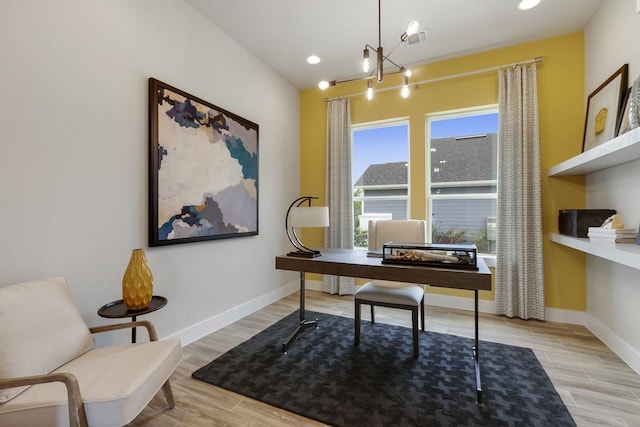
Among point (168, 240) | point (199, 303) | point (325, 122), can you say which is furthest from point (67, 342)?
point (325, 122)

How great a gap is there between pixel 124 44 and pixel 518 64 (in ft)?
12.4

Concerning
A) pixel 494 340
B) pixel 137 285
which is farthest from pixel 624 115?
pixel 137 285

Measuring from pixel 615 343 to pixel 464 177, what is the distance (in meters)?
2.06

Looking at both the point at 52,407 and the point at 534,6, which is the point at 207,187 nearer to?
the point at 52,407

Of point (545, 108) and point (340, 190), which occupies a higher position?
point (545, 108)

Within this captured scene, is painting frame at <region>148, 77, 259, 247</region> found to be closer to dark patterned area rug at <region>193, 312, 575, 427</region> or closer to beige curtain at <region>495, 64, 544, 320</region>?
dark patterned area rug at <region>193, 312, 575, 427</region>

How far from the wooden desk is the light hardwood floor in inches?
23.5

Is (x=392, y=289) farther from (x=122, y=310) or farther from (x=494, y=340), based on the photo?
(x=122, y=310)

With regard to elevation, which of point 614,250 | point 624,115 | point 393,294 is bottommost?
point 393,294

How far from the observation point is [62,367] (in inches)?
56.7

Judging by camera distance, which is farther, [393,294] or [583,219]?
[583,219]

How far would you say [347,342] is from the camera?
257 centimetres

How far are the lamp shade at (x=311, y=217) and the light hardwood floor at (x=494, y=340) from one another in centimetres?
126

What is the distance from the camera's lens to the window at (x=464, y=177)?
3.46 m
